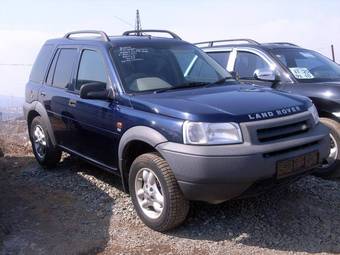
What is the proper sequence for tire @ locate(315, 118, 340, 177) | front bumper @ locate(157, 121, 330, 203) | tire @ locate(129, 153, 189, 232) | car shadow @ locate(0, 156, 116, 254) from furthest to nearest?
tire @ locate(315, 118, 340, 177) < car shadow @ locate(0, 156, 116, 254) < tire @ locate(129, 153, 189, 232) < front bumper @ locate(157, 121, 330, 203)

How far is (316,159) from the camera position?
4.43 metres

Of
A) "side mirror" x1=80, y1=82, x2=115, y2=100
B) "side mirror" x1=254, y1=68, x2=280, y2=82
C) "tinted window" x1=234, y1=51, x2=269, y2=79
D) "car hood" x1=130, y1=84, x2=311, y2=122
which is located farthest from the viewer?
"tinted window" x1=234, y1=51, x2=269, y2=79

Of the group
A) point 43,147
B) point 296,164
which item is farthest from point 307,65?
point 43,147

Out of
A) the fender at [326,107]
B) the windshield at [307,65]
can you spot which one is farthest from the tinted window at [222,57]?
the fender at [326,107]

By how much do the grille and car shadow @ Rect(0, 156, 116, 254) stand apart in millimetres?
1749

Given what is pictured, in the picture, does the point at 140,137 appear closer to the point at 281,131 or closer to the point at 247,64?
the point at 281,131

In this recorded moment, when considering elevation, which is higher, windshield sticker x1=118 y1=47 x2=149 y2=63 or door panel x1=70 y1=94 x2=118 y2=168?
windshield sticker x1=118 y1=47 x2=149 y2=63

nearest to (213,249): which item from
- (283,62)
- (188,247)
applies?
(188,247)

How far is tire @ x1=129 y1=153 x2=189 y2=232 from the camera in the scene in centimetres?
418

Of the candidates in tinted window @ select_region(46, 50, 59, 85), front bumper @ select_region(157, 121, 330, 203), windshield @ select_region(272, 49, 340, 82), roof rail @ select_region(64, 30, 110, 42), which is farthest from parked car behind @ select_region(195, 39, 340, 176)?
tinted window @ select_region(46, 50, 59, 85)

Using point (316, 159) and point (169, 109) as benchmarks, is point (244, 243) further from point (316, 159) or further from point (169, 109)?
point (169, 109)

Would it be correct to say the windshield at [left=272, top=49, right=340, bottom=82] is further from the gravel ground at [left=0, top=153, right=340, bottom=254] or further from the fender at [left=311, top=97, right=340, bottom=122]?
the gravel ground at [left=0, top=153, right=340, bottom=254]

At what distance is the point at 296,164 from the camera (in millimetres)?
4176

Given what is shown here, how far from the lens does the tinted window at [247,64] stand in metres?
6.81
